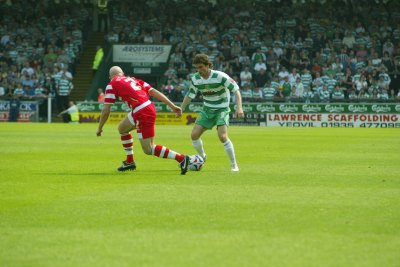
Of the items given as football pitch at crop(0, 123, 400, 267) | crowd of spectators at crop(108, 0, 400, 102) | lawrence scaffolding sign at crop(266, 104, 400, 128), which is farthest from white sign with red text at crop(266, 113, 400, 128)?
football pitch at crop(0, 123, 400, 267)

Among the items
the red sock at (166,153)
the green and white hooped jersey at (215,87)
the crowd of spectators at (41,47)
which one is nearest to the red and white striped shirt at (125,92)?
the red sock at (166,153)

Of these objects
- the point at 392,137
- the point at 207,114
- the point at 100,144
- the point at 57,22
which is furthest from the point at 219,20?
the point at 207,114

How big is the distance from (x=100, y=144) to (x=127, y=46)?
2209cm

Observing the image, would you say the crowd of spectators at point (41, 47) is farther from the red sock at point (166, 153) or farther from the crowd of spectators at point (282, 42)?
the red sock at point (166, 153)

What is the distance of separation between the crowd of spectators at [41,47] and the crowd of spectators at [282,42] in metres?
2.42

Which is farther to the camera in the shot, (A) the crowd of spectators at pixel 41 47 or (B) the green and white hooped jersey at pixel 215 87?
(A) the crowd of spectators at pixel 41 47

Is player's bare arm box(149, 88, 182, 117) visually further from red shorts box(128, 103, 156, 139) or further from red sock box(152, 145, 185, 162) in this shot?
red sock box(152, 145, 185, 162)

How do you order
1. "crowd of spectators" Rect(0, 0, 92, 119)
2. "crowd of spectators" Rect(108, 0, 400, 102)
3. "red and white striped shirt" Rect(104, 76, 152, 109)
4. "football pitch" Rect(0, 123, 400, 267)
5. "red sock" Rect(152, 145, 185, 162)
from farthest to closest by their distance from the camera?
"crowd of spectators" Rect(0, 0, 92, 119) → "crowd of spectators" Rect(108, 0, 400, 102) → "red and white striped shirt" Rect(104, 76, 152, 109) → "red sock" Rect(152, 145, 185, 162) → "football pitch" Rect(0, 123, 400, 267)

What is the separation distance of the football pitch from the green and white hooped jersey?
1.25m

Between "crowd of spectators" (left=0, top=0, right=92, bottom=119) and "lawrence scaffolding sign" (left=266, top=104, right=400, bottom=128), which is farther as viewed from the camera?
"crowd of spectators" (left=0, top=0, right=92, bottom=119)

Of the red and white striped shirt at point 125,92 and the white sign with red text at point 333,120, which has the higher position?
the red and white striped shirt at point 125,92

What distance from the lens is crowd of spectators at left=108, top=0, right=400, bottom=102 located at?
39.9 metres

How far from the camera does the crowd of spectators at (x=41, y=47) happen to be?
140 ft

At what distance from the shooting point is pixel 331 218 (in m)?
9.12
